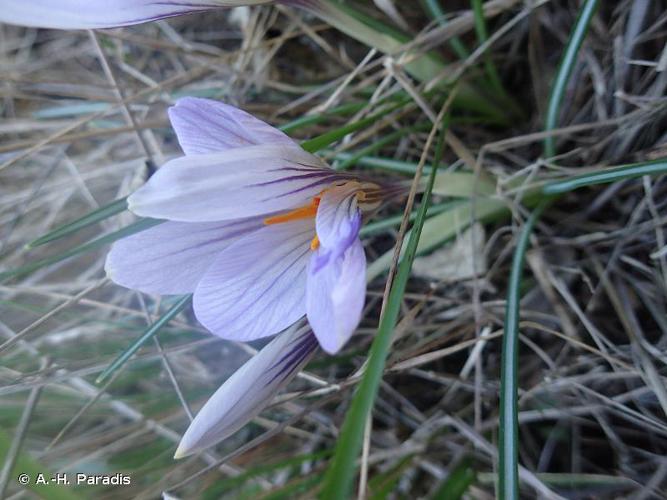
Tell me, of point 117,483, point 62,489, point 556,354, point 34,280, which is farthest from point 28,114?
point 556,354

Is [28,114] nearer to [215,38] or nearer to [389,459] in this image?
[215,38]

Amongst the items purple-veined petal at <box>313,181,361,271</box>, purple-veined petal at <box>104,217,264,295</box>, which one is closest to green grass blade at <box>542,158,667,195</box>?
purple-veined petal at <box>313,181,361,271</box>

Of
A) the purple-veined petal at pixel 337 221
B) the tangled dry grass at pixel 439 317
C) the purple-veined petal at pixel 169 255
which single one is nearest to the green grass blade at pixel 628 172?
the tangled dry grass at pixel 439 317

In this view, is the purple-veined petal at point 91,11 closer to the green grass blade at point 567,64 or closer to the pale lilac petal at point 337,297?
the pale lilac petal at point 337,297

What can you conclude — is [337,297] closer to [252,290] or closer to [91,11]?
[252,290]

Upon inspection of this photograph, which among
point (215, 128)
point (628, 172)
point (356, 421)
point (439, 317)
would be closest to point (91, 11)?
point (215, 128)

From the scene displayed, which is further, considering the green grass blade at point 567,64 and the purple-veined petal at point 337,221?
the green grass blade at point 567,64
